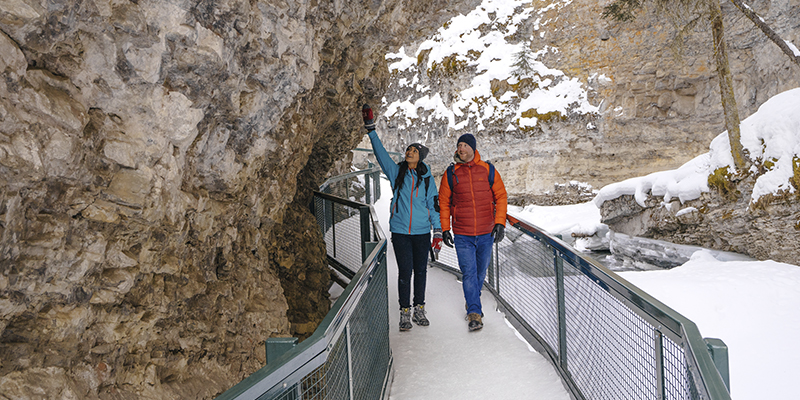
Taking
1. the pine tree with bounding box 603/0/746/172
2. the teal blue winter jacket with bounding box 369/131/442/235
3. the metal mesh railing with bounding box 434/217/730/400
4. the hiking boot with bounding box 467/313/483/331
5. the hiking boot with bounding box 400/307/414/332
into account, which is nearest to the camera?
the metal mesh railing with bounding box 434/217/730/400

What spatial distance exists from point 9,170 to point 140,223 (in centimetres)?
97

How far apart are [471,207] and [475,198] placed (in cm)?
9

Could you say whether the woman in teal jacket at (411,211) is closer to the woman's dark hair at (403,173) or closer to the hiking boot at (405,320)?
the woman's dark hair at (403,173)

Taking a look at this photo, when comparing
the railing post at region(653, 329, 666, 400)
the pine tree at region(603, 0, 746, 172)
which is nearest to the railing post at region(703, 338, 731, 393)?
the railing post at region(653, 329, 666, 400)

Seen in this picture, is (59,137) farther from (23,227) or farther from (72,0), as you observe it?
(72,0)

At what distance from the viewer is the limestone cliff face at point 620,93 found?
19.5 m

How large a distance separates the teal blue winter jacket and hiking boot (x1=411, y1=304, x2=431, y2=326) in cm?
88

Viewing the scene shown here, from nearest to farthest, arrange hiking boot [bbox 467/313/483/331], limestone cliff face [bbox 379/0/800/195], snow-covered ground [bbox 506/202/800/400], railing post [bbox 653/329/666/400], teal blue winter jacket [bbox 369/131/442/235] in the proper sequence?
railing post [bbox 653/329/666/400] < snow-covered ground [bbox 506/202/800/400] < teal blue winter jacket [bbox 369/131/442/235] < hiking boot [bbox 467/313/483/331] < limestone cliff face [bbox 379/0/800/195]

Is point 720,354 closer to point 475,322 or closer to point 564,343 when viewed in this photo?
point 564,343

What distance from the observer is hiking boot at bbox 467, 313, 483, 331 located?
15.0ft

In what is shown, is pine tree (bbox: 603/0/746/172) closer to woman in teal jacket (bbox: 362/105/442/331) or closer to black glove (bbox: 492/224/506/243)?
black glove (bbox: 492/224/506/243)

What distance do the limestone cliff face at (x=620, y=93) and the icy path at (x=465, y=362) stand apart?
19457 millimetres

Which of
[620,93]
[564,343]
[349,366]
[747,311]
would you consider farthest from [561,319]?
[620,93]

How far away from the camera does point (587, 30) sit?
76.9ft
